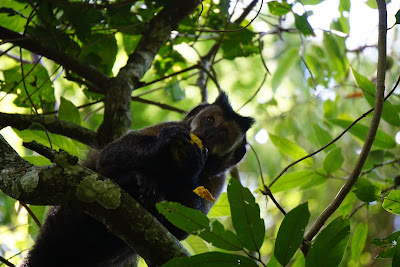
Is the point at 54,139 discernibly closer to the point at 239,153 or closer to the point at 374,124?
the point at 239,153

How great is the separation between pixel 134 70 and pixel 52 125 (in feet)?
2.71

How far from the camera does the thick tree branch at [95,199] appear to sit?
81.4 inches

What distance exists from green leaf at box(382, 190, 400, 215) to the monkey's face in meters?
1.58

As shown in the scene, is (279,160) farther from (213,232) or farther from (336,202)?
(213,232)

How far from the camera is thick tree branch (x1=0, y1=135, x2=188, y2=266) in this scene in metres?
2.07

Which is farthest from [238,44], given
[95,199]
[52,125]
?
[95,199]

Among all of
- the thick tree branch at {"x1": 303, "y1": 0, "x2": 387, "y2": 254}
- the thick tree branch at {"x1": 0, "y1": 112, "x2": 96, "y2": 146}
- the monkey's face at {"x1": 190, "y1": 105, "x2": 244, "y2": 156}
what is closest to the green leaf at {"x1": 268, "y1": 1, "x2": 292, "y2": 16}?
the monkey's face at {"x1": 190, "y1": 105, "x2": 244, "y2": 156}

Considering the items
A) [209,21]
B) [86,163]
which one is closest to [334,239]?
[86,163]

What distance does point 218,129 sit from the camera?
12.4 feet

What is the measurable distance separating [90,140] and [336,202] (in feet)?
6.98

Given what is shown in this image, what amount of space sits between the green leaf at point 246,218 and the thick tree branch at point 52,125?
1908 millimetres

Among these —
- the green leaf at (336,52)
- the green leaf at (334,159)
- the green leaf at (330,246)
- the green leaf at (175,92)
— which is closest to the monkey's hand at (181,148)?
the green leaf at (334,159)

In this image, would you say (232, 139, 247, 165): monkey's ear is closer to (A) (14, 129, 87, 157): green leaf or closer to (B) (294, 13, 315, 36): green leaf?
(B) (294, 13, 315, 36): green leaf

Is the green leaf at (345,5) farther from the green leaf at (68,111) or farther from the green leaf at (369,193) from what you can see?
the green leaf at (68,111)
